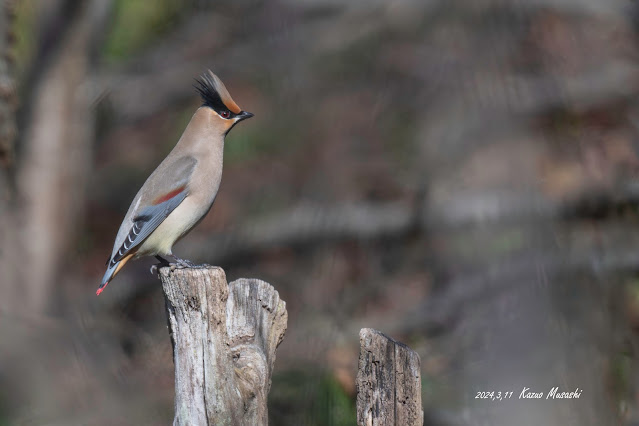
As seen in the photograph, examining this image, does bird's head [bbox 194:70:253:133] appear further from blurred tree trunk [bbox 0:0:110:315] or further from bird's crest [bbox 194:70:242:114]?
blurred tree trunk [bbox 0:0:110:315]

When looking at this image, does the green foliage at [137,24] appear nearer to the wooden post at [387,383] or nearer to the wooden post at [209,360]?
the wooden post at [209,360]

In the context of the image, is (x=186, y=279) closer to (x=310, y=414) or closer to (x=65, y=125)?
(x=310, y=414)

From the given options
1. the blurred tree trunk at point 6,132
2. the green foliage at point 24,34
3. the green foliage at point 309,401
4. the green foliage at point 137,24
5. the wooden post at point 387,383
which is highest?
the green foliage at point 137,24

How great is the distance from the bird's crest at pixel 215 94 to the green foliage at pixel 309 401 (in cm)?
179

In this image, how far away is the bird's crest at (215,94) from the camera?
4.03m

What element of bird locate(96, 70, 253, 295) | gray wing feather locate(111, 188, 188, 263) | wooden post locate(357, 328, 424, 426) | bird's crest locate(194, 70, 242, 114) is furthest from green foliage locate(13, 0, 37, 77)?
wooden post locate(357, 328, 424, 426)

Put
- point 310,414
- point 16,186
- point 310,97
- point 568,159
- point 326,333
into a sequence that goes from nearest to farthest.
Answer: point 310,414 → point 326,333 → point 568,159 → point 16,186 → point 310,97

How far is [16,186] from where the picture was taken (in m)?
6.94

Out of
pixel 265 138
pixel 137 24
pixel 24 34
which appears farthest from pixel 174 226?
pixel 137 24

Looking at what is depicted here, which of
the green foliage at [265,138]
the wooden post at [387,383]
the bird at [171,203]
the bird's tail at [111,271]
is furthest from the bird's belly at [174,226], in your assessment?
the green foliage at [265,138]

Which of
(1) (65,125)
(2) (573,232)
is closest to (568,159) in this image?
(2) (573,232)

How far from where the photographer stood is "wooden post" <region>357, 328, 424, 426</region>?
7.13ft

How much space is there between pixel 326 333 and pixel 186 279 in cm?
345

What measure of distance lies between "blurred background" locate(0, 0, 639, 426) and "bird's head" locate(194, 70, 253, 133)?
179 centimetres
